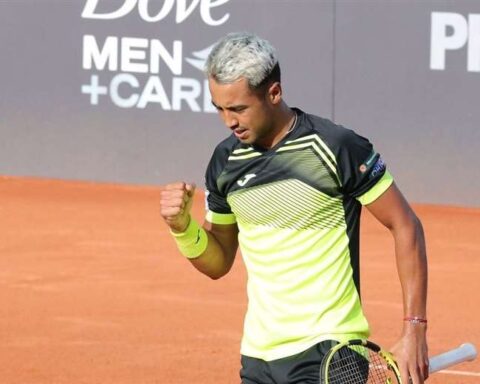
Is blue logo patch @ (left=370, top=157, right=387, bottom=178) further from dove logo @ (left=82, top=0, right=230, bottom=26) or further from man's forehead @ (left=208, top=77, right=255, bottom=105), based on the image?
dove logo @ (left=82, top=0, right=230, bottom=26)

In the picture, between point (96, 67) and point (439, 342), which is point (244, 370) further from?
point (96, 67)

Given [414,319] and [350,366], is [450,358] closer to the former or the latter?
[414,319]

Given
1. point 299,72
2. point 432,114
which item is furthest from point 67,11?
point 432,114

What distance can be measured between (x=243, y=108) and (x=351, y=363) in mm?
930

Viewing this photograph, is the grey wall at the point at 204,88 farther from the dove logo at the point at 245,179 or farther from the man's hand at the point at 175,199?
the man's hand at the point at 175,199

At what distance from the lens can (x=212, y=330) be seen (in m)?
10.4

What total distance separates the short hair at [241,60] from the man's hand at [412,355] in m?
0.98

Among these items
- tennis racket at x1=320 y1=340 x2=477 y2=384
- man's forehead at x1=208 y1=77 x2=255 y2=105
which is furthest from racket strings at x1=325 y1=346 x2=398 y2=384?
man's forehead at x1=208 y1=77 x2=255 y2=105

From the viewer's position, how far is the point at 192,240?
204 inches

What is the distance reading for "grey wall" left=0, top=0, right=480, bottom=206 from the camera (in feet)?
55.2

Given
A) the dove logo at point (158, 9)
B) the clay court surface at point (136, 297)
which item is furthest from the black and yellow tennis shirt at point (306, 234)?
the dove logo at point (158, 9)

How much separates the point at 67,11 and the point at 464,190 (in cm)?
540

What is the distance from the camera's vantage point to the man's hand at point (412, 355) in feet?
15.1

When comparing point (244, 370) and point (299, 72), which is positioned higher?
point (244, 370)
